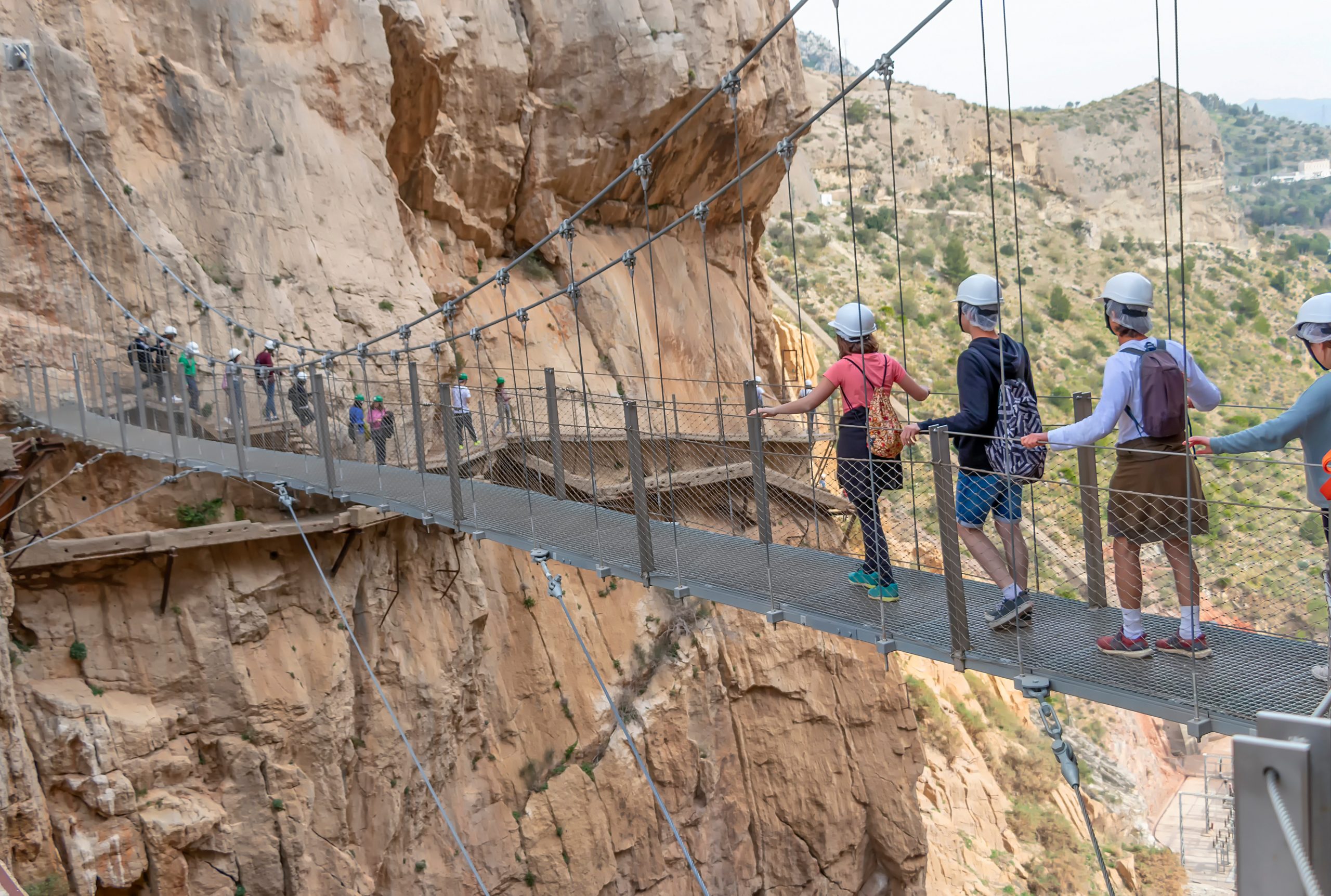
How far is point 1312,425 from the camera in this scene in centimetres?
245

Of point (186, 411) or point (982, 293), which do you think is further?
point (186, 411)

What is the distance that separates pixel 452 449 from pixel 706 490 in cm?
367

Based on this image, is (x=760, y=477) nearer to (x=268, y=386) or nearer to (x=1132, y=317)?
(x=1132, y=317)

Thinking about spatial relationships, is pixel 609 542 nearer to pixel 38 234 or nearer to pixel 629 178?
pixel 38 234

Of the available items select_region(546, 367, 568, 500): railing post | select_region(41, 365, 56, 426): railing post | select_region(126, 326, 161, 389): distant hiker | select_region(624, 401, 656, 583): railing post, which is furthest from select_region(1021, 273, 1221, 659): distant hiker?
select_region(41, 365, 56, 426): railing post

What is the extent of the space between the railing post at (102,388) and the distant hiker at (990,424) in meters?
5.44

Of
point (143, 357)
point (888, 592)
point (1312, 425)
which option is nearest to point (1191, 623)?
point (1312, 425)

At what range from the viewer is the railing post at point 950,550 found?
9.66ft

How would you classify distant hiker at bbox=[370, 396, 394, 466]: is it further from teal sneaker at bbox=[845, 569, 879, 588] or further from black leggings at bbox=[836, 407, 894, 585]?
black leggings at bbox=[836, 407, 894, 585]

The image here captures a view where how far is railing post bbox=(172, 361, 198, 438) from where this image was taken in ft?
20.9

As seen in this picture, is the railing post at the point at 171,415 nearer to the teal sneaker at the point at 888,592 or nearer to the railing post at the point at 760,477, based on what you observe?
the railing post at the point at 760,477

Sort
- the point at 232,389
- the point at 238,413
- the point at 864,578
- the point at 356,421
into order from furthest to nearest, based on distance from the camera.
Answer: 1. the point at 356,421
2. the point at 232,389
3. the point at 238,413
4. the point at 864,578

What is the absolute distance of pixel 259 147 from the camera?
8.77 m

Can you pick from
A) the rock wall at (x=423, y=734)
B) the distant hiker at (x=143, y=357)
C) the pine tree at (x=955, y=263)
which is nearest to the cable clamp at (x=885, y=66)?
the rock wall at (x=423, y=734)
